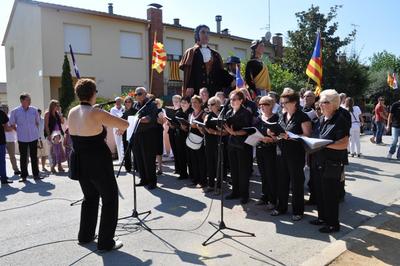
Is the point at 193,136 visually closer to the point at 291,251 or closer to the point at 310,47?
the point at 291,251

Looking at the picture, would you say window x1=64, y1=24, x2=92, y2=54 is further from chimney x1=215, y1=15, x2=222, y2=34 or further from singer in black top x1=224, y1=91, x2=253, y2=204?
singer in black top x1=224, y1=91, x2=253, y2=204

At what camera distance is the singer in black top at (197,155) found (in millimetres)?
7617

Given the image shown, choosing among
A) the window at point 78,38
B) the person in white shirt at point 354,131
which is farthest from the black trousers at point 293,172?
the window at point 78,38

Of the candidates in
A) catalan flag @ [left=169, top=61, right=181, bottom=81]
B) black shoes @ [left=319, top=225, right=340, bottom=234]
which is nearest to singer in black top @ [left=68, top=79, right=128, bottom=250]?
black shoes @ [left=319, top=225, right=340, bottom=234]

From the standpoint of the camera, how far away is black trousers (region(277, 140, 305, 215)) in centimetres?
563

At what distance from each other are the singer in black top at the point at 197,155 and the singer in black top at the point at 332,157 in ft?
9.25

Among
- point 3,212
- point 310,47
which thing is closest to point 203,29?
point 3,212

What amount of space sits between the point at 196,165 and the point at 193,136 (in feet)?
2.14

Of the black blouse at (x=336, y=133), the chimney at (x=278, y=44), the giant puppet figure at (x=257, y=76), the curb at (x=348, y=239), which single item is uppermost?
the chimney at (x=278, y=44)

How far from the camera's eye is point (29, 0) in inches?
863

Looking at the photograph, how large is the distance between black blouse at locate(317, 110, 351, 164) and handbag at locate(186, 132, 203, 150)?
3052mm

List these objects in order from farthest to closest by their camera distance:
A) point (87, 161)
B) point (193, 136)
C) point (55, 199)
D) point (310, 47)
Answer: point (310, 47)
point (193, 136)
point (55, 199)
point (87, 161)

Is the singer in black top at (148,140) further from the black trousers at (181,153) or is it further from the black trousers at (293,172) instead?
the black trousers at (293,172)

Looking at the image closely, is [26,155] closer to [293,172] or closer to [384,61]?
[293,172]
